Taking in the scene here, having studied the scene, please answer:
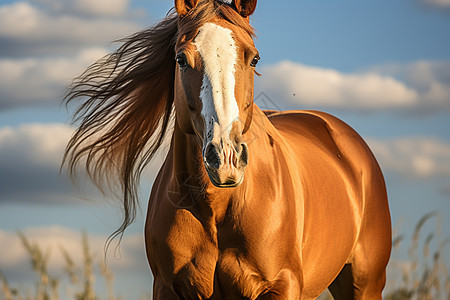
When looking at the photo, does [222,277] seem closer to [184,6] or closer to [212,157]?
[212,157]

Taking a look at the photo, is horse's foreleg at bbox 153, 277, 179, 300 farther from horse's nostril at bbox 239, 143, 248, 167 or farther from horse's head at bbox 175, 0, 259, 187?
horse's nostril at bbox 239, 143, 248, 167

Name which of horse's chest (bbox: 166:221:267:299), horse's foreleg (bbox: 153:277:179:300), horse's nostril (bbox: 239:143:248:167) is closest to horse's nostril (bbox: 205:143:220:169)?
horse's nostril (bbox: 239:143:248:167)

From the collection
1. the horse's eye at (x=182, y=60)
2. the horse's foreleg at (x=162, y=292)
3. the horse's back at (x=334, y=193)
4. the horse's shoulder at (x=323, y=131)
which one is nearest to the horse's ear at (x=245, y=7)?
the horse's eye at (x=182, y=60)

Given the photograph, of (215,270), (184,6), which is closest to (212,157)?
(215,270)

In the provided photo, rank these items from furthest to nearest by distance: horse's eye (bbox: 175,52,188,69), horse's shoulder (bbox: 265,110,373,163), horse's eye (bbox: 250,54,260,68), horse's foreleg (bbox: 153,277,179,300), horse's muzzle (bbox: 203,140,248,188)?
horse's shoulder (bbox: 265,110,373,163), horse's foreleg (bbox: 153,277,179,300), horse's eye (bbox: 250,54,260,68), horse's eye (bbox: 175,52,188,69), horse's muzzle (bbox: 203,140,248,188)

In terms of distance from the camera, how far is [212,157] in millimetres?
3361

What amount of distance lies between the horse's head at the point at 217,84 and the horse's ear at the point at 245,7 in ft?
0.14

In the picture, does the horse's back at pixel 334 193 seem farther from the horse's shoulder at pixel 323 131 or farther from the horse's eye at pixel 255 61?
the horse's eye at pixel 255 61

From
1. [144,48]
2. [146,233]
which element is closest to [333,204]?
[146,233]

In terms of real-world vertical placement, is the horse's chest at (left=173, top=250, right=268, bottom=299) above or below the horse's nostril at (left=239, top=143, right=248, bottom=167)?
below

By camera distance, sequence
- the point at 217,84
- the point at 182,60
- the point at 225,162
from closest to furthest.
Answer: the point at 225,162, the point at 217,84, the point at 182,60

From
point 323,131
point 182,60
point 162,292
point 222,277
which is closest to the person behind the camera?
point 182,60

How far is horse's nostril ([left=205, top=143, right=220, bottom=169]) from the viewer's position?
3.34m

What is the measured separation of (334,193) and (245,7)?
1.80m
